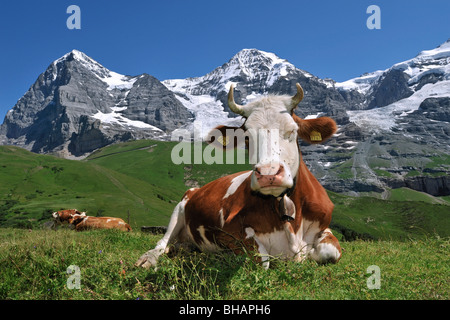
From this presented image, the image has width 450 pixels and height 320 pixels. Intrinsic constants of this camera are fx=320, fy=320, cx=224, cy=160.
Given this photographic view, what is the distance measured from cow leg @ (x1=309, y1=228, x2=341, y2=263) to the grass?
27 cm

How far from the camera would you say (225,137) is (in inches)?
243

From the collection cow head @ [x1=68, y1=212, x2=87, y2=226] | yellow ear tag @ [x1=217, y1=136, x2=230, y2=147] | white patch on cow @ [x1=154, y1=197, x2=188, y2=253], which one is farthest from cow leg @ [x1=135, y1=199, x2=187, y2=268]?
cow head @ [x1=68, y1=212, x2=87, y2=226]

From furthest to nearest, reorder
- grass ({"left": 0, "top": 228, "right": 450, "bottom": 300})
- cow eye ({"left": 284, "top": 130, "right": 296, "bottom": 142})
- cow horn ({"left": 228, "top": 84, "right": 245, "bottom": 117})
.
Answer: cow horn ({"left": 228, "top": 84, "right": 245, "bottom": 117}), cow eye ({"left": 284, "top": 130, "right": 296, "bottom": 142}), grass ({"left": 0, "top": 228, "right": 450, "bottom": 300})

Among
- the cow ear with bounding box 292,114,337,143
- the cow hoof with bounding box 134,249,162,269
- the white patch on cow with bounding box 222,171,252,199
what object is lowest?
the cow hoof with bounding box 134,249,162,269

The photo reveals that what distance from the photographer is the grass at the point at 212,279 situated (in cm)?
401

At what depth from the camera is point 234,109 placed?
18.7 ft

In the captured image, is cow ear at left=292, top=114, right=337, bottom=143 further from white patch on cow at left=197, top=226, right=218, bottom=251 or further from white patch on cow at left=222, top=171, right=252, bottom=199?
white patch on cow at left=197, top=226, right=218, bottom=251

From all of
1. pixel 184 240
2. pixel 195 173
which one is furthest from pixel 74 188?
pixel 184 240

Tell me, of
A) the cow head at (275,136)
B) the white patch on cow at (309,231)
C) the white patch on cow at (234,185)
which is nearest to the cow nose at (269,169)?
the cow head at (275,136)

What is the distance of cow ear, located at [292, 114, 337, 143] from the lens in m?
5.77

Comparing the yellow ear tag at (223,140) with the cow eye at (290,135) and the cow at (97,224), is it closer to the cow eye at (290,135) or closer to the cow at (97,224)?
the cow eye at (290,135)

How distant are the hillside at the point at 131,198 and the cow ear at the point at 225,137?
211 feet

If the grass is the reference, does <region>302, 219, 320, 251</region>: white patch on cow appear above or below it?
above
